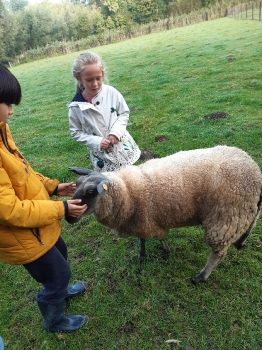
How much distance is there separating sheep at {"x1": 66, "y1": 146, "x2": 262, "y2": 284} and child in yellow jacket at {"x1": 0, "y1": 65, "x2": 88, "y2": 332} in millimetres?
358

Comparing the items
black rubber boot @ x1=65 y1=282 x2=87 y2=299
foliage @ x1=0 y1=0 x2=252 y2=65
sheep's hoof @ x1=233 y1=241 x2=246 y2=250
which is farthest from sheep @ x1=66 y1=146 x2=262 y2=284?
foliage @ x1=0 y1=0 x2=252 y2=65

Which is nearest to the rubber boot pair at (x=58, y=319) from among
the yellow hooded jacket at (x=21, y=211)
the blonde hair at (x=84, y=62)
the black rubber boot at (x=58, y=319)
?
the black rubber boot at (x=58, y=319)

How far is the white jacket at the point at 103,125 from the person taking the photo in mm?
2893

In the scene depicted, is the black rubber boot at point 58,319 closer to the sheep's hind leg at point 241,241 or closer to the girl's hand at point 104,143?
the girl's hand at point 104,143

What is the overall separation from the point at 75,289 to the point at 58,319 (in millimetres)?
425

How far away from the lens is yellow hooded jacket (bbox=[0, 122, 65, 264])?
5.54 feet

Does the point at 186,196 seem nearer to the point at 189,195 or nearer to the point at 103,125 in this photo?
the point at 189,195

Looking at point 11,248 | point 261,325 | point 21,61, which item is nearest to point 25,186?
point 11,248

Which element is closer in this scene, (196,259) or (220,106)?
(196,259)

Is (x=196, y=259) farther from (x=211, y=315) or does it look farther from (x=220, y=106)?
(x=220, y=106)

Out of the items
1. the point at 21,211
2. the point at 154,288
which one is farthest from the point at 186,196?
the point at 21,211

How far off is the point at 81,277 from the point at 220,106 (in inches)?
204

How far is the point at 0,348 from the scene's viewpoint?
2000mm

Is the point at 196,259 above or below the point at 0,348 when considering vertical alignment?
below
